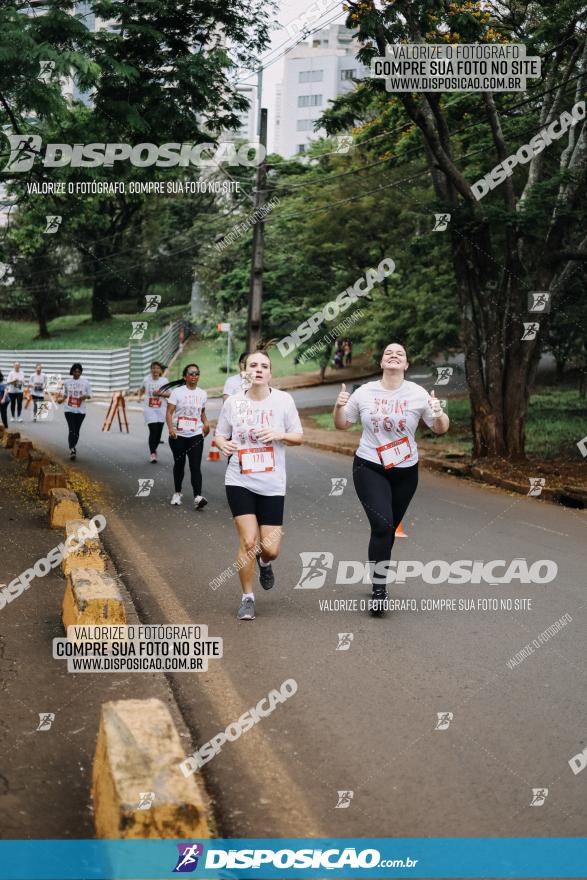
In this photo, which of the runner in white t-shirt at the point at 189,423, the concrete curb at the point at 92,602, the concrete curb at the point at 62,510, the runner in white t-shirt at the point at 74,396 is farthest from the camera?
the runner in white t-shirt at the point at 74,396

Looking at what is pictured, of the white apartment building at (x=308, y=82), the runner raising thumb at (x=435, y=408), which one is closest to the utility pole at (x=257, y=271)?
the runner raising thumb at (x=435, y=408)

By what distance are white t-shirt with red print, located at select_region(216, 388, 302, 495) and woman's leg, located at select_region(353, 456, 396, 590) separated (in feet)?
1.98

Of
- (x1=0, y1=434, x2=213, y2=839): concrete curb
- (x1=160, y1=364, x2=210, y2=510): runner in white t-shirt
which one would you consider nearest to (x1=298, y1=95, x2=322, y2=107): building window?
(x1=160, y1=364, x2=210, y2=510): runner in white t-shirt

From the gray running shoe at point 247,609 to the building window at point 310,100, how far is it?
86565mm

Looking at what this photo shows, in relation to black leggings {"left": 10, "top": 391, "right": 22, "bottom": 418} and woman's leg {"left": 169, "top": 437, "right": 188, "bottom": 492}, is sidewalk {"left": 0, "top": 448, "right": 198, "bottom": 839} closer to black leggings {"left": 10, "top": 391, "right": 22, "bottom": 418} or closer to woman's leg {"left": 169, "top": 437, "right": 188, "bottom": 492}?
woman's leg {"left": 169, "top": 437, "right": 188, "bottom": 492}

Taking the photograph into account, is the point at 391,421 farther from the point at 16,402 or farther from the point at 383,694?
the point at 16,402

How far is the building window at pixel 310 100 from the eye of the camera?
88375mm

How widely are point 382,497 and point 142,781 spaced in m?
4.36

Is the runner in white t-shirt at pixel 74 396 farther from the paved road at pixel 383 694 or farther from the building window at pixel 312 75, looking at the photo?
the building window at pixel 312 75

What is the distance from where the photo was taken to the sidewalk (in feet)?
13.5

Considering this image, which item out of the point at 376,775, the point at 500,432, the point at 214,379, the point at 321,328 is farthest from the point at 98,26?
the point at 214,379

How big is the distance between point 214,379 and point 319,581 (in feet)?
141

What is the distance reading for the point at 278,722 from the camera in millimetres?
5199

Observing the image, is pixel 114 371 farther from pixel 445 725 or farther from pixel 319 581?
pixel 445 725
